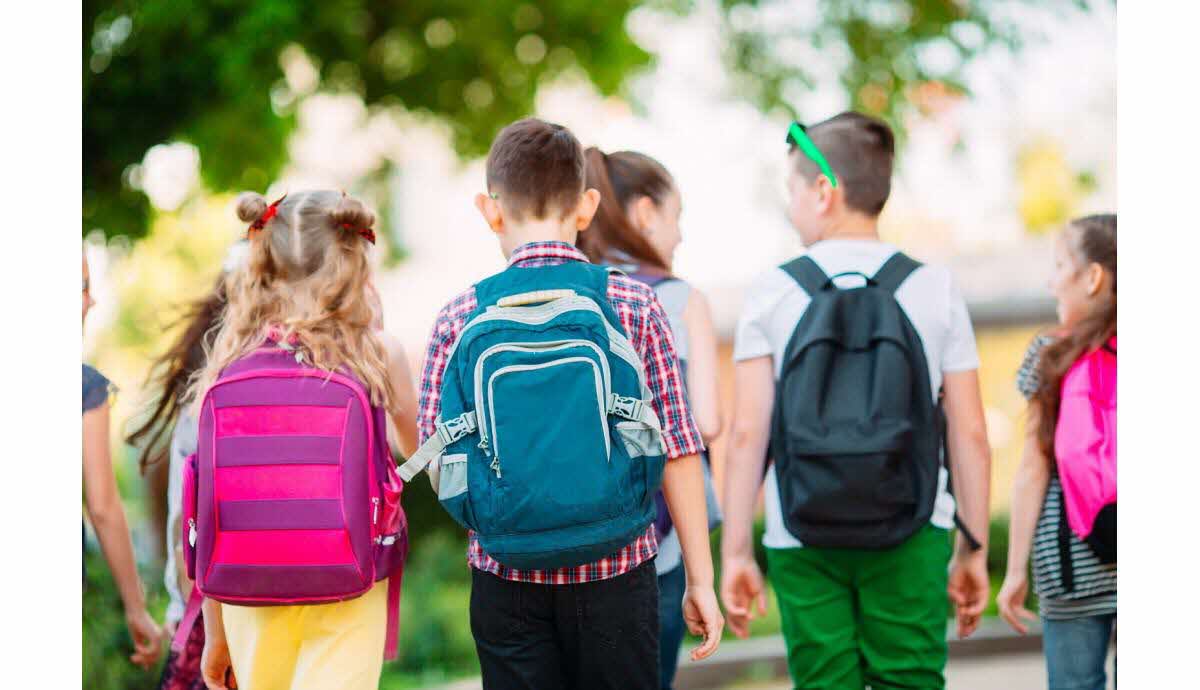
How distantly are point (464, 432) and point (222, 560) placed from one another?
697mm

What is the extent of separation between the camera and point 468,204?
12.0 meters

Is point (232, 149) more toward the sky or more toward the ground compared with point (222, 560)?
more toward the sky

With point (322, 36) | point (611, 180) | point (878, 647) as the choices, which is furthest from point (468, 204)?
point (878, 647)

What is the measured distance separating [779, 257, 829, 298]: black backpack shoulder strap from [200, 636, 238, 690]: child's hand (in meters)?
1.68

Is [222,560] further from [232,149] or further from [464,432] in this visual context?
[232,149]

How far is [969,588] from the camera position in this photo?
10.4ft

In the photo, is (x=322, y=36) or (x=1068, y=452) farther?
(x=322, y=36)

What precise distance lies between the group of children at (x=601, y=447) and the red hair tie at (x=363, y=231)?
1 centimetres

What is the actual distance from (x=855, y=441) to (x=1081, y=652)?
44.8 inches

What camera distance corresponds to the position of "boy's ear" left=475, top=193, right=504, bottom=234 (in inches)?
106

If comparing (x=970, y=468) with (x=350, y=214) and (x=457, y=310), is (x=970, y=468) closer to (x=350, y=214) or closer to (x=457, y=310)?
(x=457, y=310)

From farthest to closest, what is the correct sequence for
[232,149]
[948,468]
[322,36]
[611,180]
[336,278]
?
[322,36] < [232,149] < [611,180] < [948,468] < [336,278]

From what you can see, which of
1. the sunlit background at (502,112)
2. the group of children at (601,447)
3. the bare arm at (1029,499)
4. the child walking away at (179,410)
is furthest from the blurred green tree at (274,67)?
the bare arm at (1029,499)

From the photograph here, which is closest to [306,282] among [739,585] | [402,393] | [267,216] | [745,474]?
[267,216]
